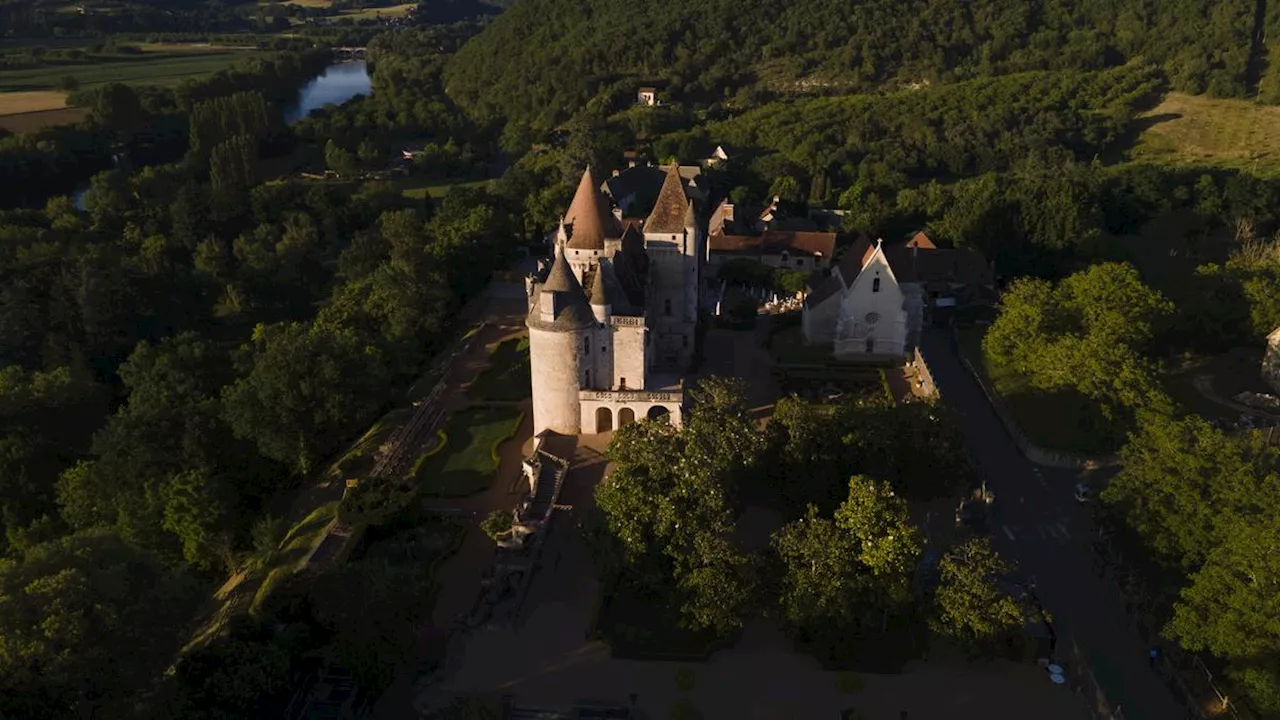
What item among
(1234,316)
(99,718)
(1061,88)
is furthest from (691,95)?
(99,718)

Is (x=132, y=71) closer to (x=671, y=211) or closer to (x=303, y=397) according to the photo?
(x=303, y=397)

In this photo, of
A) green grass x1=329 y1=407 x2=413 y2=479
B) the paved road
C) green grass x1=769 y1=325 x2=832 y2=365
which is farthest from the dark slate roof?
the paved road

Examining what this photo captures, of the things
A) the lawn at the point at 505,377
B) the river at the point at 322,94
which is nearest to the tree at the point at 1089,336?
the lawn at the point at 505,377

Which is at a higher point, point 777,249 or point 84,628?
point 84,628

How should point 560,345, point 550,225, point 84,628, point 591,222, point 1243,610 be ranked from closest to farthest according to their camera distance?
point 84,628 < point 1243,610 < point 560,345 < point 591,222 < point 550,225

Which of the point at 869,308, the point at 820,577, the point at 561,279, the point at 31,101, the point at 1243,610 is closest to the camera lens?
the point at 1243,610

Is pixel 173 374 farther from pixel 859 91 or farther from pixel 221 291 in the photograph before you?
pixel 859 91

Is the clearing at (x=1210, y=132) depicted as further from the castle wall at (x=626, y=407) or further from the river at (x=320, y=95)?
the river at (x=320, y=95)

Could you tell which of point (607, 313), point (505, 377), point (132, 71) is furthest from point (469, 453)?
point (132, 71)
